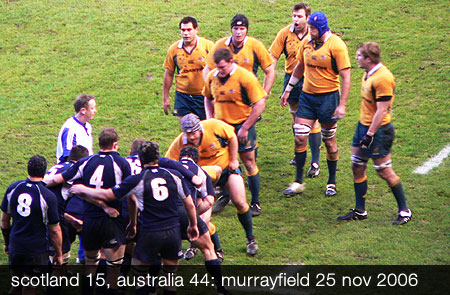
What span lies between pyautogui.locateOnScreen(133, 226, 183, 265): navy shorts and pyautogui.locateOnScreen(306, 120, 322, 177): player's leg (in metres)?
4.33

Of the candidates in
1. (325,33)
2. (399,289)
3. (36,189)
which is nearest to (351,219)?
(399,289)

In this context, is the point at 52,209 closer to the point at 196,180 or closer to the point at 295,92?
the point at 196,180

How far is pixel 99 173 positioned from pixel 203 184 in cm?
117

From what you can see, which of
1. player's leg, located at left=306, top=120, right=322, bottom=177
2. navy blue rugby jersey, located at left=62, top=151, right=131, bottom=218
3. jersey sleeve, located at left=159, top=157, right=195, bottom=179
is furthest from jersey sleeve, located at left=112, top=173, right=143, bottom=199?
player's leg, located at left=306, top=120, right=322, bottom=177

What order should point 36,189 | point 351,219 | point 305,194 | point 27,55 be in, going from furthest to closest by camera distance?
point 27,55
point 305,194
point 351,219
point 36,189

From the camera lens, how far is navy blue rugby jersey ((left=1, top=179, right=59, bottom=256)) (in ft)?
23.1

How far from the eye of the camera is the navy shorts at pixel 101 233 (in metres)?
7.30

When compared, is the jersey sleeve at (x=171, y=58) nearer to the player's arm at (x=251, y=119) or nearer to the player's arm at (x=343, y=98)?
the player's arm at (x=251, y=119)

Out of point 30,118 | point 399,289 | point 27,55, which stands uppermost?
point 27,55

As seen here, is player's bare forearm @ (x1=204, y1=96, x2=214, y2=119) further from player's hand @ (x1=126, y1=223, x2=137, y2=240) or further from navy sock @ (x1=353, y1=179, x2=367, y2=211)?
player's hand @ (x1=126, y1=223, x2=137, y2=240)

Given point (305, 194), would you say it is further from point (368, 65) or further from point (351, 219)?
point (368, 65)

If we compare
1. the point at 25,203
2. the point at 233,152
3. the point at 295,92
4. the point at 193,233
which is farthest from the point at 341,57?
the point at 25,203

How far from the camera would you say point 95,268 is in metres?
7.52

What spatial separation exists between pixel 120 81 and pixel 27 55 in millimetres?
2732
